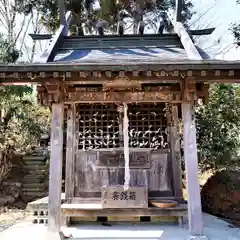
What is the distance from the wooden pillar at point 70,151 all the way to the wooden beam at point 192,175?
281cm

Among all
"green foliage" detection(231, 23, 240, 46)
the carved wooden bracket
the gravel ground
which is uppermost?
"green foliage" detection(231, 23, 240, 46)

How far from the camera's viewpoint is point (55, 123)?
5766 millimetres

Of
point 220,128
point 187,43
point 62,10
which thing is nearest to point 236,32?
point 220,128

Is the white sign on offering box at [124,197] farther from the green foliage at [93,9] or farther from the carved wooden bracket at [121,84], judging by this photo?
the green foliage at [93,9]

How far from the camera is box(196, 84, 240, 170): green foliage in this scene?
10.4 metres

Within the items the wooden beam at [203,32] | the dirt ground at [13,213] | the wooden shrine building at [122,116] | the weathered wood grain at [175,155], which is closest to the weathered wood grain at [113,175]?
the wooden shrine building at [122,116]

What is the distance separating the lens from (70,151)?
7.18 metres

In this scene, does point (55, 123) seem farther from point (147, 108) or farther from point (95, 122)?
point (147, 108)

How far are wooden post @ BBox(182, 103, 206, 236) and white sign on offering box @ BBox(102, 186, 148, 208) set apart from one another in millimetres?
1346

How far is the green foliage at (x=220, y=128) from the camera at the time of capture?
10438 mm

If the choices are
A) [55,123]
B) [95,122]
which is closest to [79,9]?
[95,122]

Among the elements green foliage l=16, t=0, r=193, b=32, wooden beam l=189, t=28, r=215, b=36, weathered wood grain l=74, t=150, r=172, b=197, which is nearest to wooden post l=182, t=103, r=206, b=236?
weathered wood grain l=74, t=150, r=172, b=197

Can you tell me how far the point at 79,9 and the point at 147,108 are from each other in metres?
10.6

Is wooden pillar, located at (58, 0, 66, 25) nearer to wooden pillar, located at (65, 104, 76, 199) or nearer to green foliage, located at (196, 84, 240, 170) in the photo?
wooden pillar, located at (65, 104, 76, 199)
